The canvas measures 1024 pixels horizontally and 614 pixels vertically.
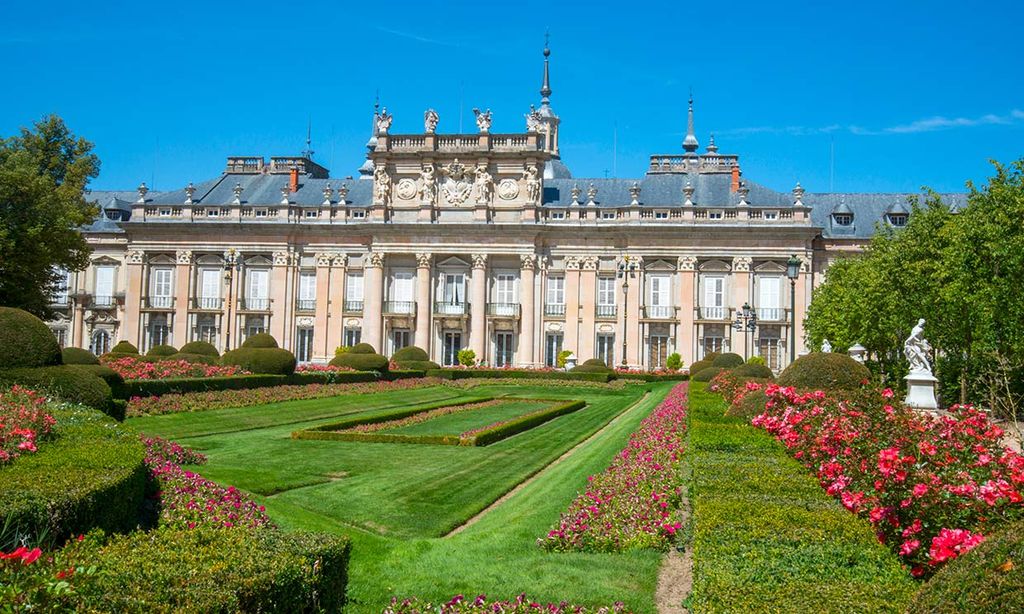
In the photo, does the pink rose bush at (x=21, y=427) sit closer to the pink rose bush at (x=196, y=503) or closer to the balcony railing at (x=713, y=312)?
the pink rose bush at (x=196, y=503)

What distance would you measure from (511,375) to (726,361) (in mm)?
10296

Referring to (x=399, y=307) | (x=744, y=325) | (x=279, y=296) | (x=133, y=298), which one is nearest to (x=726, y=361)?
(x=744, y=325)

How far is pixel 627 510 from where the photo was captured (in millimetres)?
10484

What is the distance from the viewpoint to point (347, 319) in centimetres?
5600

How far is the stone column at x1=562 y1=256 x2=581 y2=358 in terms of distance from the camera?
177 feet

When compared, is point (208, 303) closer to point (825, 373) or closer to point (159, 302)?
point (159, 302)

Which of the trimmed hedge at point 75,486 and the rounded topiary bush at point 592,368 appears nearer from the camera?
the trimmed hedge at point 75,486

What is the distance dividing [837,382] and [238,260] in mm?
42826

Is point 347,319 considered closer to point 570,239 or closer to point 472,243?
point 472,243

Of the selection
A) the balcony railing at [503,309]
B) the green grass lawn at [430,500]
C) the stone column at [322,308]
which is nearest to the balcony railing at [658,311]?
the balcony railing at [503,309]

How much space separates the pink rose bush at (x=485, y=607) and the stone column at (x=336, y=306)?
159 ft

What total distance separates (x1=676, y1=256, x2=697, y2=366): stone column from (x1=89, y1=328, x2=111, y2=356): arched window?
35.8 m

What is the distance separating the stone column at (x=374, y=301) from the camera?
54719 millimetres

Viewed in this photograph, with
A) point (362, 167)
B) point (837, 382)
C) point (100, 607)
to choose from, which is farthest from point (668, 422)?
point (362, 167)
